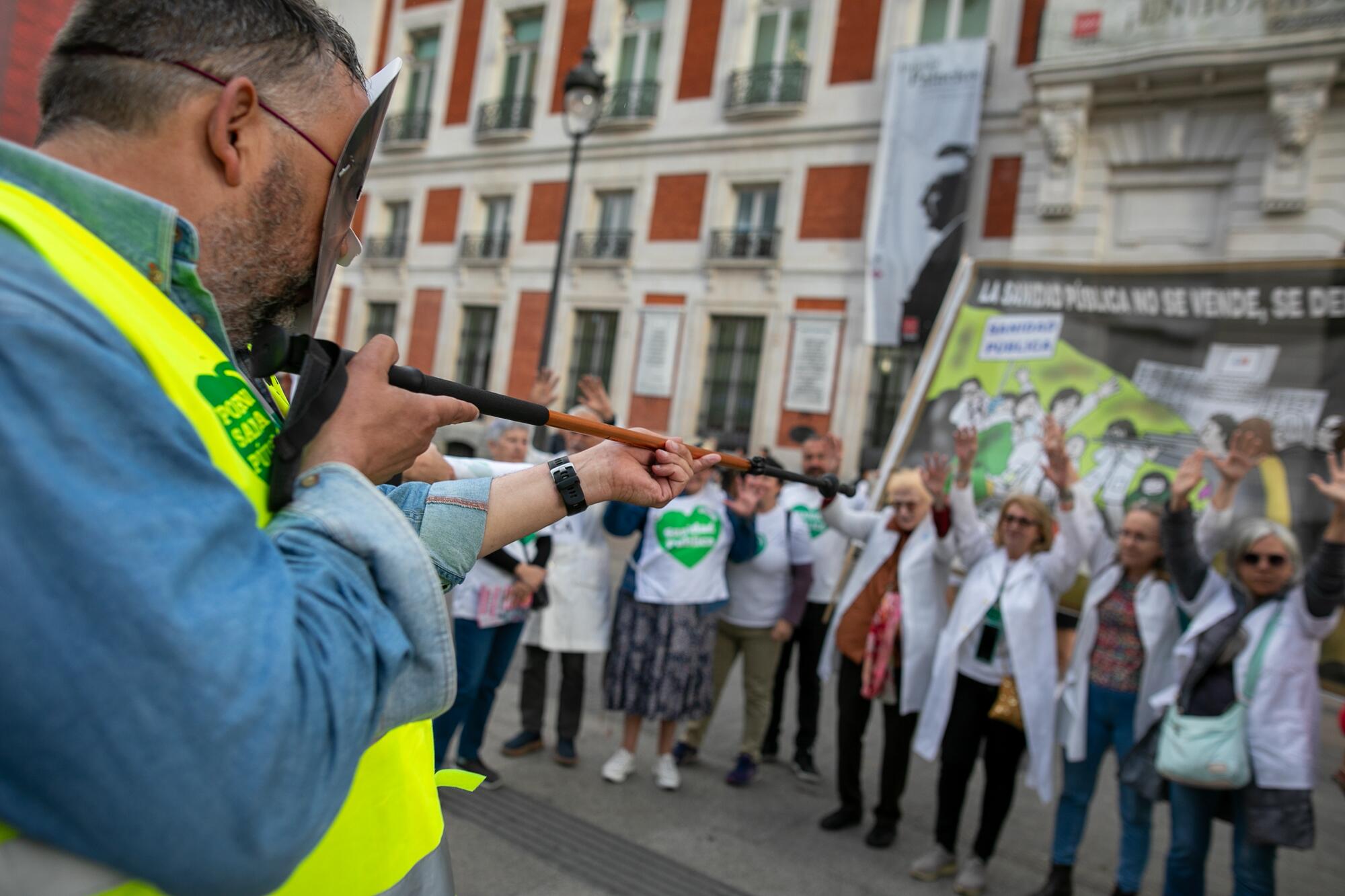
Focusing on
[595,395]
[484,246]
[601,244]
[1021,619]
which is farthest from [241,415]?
[484,246]

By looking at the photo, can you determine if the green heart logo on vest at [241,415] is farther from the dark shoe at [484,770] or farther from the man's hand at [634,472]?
the dark shoe at [484,770]

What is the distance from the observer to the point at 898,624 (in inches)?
189

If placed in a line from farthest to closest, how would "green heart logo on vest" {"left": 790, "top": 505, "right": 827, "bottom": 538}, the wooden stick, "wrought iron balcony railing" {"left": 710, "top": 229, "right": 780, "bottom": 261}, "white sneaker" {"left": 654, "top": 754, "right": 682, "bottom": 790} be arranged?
"wrought iron balcony railing" {"left": 710, "top": 229, "right": 780, "bottom": 261}
"green heart logo on vest" {"left": 790, "top": 505, "right": 827, "bottom": 538}
"white sneaker" {"left": 654, "top": 754, "right": 682, "bottom": 790}
the wooden stick

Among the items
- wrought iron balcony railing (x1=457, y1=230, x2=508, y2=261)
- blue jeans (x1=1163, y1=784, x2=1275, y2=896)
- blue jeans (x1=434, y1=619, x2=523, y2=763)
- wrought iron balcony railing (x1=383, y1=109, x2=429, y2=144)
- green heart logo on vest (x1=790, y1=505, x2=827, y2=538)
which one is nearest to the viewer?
blue jeans (x1=1163, y1=784, x2=1275, y2=896)

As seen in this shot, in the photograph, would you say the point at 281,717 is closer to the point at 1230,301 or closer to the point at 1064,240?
the point at 1230,301

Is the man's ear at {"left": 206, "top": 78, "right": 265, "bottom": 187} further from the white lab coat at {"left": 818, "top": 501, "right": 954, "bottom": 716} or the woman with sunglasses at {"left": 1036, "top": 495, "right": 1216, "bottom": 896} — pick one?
the woman with sunglasses at {"left": 1036, "top": 495, "right": 1216, "bottom": 896}

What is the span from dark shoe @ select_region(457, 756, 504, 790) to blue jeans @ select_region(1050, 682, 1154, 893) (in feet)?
8.83

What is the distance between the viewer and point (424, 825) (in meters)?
1.13

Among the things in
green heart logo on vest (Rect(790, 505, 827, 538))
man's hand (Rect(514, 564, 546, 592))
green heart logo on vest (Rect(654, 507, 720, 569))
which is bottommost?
man's hand (Rect(514, 564, 546, 592))

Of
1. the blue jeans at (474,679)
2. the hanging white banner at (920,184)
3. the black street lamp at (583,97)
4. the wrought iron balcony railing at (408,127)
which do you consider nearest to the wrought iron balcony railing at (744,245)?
the hanging white banner at (920,184)

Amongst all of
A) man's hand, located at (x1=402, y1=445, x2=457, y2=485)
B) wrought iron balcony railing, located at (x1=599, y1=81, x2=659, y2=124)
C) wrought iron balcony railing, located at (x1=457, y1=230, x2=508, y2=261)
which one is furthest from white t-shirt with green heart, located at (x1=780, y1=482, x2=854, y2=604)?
wrought iron balcony railing, located at (x1=457, y1=230, x2=508, y2=261)

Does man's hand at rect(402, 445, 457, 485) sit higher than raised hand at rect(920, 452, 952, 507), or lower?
lower

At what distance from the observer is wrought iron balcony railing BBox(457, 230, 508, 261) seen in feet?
69.7

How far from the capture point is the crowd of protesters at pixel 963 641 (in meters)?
3.72
